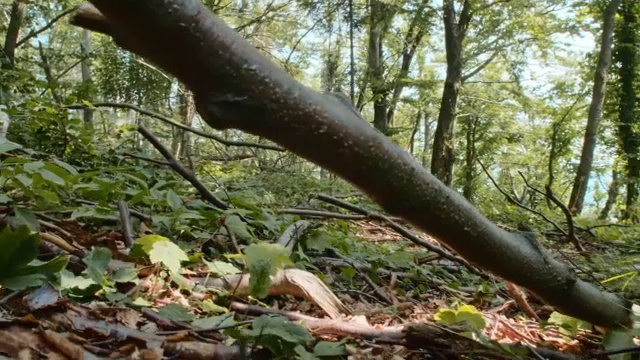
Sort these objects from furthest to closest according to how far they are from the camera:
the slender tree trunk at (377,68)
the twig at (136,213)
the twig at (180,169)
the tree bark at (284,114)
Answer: the slender tree trunk at (377,68)
the twig at (180,169)
the twig at (136,213)
the tree bark at (284,114)

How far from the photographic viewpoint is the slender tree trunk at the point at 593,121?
11.0 meters

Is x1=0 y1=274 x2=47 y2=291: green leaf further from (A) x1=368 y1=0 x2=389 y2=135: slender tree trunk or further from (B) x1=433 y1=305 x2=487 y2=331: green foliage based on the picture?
(A) x1=368 y1=0 x2=389 y2=135: slender tree trunk

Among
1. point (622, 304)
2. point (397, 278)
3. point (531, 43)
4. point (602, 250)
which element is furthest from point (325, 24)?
point (622, 304)

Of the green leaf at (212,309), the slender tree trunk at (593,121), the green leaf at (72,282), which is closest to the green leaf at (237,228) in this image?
the green leaf at (212,309)

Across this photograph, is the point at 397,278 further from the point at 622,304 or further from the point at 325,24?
the point at 325,24

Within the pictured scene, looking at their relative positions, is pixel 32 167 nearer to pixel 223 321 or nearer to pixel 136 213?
pixel 136 213

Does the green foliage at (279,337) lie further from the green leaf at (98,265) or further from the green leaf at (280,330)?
the green leaf at (98,265)

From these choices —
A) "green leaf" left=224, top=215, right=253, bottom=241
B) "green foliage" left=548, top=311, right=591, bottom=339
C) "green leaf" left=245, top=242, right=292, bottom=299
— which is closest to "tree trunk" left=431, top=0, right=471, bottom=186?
"green leaf" left=224, top=215, right=253, bottom=241

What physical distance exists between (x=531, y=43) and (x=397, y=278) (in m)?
13.5

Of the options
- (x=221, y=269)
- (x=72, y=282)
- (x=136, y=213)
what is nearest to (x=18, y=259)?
(x=72, y=282)

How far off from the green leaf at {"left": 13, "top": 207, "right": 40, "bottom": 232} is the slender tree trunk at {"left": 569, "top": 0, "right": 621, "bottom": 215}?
10.9 metres

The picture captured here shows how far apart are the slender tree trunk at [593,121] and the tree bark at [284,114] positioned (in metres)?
10.4

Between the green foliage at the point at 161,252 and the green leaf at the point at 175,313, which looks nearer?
the green leaf at the point at 175,313

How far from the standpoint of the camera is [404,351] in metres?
1.71
